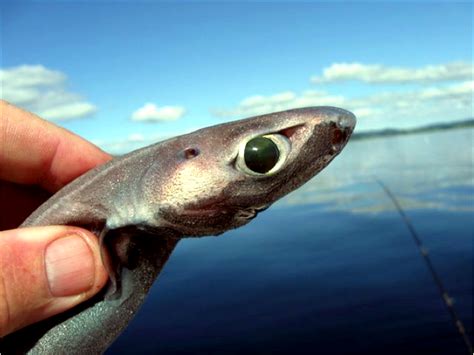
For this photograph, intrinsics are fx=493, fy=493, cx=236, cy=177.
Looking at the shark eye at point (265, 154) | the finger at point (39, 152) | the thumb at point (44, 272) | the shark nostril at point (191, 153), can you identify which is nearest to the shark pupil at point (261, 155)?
the shark eye at point (265, 154)

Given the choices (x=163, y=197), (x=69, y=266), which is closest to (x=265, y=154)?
(x=163, y=197)

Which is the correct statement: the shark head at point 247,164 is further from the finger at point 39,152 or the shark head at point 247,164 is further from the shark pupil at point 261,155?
the finger at point 39,152

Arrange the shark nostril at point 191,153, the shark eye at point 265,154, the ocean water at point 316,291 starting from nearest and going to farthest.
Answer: the shark eye at point 265,154
the shark nostril at point 191,153
the ocean water at point 316,291

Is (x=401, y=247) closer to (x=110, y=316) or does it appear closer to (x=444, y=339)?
(x=444, y=339)

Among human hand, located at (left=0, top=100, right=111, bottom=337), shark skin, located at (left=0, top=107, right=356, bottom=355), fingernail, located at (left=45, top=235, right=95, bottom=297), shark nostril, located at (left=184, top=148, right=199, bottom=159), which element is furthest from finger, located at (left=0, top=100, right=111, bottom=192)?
shark nostril, located at (left=184, top=148, right=199, bottom=159)

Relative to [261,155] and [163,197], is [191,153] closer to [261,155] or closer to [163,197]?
[163,197]

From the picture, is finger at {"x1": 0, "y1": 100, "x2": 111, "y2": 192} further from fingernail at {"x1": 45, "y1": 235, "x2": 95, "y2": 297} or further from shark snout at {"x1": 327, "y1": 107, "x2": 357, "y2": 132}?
shark snout at {"x1": 327, "y1": 107, "x2": 357, "y2": 132}
